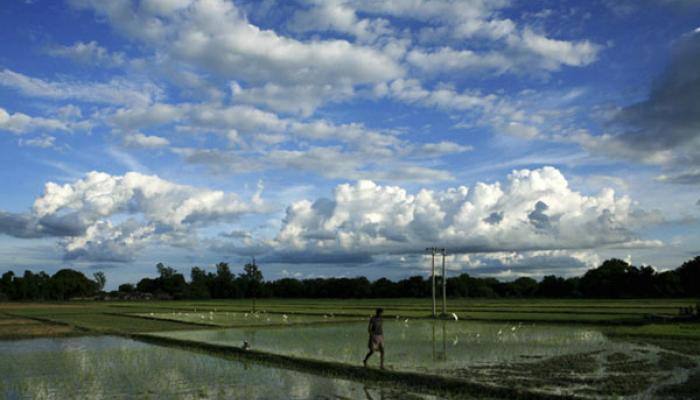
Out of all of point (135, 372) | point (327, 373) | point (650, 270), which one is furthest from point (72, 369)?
point (650, 270)

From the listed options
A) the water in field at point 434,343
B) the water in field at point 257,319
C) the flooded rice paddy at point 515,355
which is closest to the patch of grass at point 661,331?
the flooded rice paddy at point 515,355

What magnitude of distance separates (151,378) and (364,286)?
115 m

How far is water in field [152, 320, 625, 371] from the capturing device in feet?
62.5

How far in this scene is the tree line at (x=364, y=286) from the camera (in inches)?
3831

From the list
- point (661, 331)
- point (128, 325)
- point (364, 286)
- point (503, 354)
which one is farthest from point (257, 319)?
point (364, 286)

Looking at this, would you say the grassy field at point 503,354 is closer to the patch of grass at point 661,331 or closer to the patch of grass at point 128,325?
the patch of grass at point 661,331

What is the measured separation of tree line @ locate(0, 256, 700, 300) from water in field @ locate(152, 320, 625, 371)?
209ft

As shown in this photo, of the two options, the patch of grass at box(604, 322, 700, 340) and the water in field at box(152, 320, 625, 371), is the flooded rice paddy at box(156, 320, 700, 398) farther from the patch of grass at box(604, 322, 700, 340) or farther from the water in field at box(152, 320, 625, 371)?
the patch of grass at box(604, 322, 700, 340)

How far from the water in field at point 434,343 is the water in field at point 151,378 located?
2645 mm

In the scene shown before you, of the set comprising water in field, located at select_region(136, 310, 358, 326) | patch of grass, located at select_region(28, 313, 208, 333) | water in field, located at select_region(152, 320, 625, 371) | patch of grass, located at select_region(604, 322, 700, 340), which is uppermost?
patch of grass, located at select_region(604, 322, 700, 340)

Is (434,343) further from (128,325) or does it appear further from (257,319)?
(257,319)

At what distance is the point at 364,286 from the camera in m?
130

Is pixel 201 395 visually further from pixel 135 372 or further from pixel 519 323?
pixel 519 323

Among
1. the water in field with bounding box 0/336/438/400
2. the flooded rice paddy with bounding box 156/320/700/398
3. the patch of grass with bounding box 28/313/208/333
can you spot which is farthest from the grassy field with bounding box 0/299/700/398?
the water in field with bounding box 0/336/438/400
